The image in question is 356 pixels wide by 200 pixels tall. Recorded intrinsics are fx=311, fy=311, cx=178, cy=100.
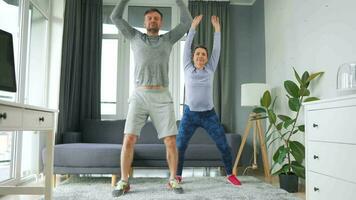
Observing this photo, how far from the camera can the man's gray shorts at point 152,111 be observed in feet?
8.32

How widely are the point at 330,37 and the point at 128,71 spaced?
286cm

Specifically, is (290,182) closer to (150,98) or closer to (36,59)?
(150,98)

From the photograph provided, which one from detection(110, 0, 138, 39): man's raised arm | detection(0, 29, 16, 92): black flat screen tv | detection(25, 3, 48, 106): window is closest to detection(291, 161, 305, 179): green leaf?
detection(110, 0, 138, 39): man's raised arm

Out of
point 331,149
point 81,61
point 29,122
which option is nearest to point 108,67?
point 81,61

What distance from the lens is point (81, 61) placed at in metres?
4.32

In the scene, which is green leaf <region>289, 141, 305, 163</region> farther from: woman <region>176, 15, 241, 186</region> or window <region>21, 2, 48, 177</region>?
window <region>21, 2, 48, 177</region>

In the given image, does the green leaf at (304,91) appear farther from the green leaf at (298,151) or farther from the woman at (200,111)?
the woman at (200,111)

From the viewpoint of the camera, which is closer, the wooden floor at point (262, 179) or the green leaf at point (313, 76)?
the wooden floor at point (262, 179)

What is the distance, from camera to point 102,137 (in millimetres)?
4027

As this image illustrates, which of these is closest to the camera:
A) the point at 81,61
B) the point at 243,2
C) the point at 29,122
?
the point at 29,122

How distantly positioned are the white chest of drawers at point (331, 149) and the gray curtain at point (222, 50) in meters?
2.39

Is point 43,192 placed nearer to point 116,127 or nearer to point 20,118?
point 20,118

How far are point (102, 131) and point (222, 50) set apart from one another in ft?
6.71

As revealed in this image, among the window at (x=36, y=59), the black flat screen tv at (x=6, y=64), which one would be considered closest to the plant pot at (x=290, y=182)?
the black flat screen tv at (x=6, y=64)
